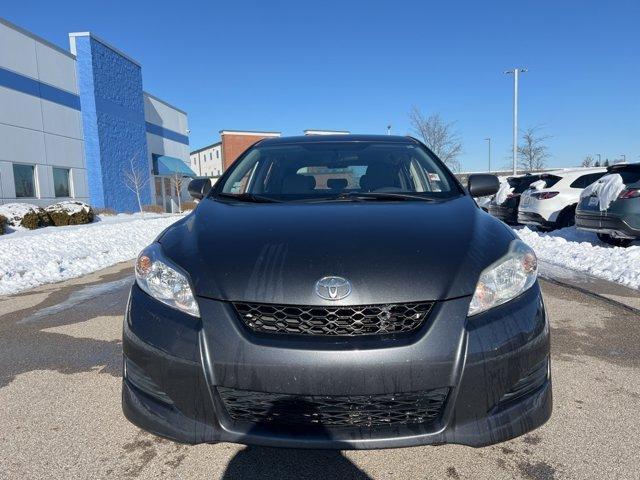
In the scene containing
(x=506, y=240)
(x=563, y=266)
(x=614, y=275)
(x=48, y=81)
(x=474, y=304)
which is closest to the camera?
(x=474, y=304)

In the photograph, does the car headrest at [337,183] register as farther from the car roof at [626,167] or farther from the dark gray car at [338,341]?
the car roof at [626,167]

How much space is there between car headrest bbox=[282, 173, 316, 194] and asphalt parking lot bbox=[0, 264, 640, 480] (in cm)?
156

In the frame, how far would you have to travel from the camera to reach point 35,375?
3121 mm

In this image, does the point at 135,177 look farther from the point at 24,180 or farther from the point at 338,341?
the point at 338,341

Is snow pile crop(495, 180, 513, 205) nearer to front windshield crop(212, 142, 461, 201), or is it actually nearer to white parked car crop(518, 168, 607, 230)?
white parked car crop(518, 168, 607, 230)

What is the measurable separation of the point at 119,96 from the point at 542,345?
26.8 m

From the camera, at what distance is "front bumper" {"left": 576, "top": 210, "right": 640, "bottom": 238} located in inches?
268

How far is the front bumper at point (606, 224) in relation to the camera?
6.80 meters

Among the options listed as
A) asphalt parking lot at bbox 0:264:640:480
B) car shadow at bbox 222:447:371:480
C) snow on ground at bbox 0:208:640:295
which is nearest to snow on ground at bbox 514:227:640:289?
snow on ground at bbox 0:208:640:295

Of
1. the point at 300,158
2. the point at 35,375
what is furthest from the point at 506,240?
the point at 35,375

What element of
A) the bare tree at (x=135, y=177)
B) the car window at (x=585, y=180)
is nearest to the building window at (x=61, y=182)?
the bare tree at (x=135, y=177)

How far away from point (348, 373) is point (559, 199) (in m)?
10.0

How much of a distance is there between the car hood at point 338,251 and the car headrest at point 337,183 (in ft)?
1.84

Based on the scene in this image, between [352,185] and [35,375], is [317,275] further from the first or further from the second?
[35,375]
